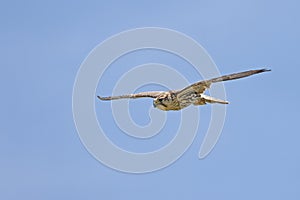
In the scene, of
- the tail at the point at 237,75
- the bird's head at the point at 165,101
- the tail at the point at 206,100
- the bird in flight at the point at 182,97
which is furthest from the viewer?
the bird's head at the point at 165,101

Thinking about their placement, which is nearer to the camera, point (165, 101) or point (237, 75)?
point (237, 75)

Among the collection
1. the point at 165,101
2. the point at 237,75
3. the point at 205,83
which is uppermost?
the point at 165,101

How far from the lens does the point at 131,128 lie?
44.8 meters

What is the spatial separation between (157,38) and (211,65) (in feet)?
18.3

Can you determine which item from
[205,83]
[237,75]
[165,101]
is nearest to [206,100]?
[165,101]

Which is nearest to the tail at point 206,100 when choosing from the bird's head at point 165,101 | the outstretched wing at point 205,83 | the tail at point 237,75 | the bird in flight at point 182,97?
the bird in flight at point 182,97

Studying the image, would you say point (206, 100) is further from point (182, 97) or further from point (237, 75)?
point (237, 75)

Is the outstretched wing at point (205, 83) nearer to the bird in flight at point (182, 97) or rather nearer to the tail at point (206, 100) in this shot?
the bird in flight at point (182, 97)

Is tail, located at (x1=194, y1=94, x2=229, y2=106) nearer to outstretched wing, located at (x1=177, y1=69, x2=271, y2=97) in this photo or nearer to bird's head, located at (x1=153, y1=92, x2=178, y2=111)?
outstretched wing, located at (x1=177, y1=69, x2=271, y2=97)

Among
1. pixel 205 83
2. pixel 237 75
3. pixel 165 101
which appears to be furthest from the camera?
pixel 165 101

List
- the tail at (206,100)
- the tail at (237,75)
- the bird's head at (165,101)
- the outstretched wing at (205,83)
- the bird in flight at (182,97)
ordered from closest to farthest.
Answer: the tail at (237,75), the outstretched wing at (205,83), the bird in flight at (182,97), the tail at (206,100), the bird's head at (165,101)

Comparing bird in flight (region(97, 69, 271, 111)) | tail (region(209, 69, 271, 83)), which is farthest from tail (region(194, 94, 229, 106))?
tail (region(209, 69, 271, 83))

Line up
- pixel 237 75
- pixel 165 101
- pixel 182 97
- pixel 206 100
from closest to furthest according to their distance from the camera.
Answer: pixel 237 75, pixel 182 97, pixel 206 100, pixel 165 101

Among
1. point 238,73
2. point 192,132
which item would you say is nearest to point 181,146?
point 192,132
